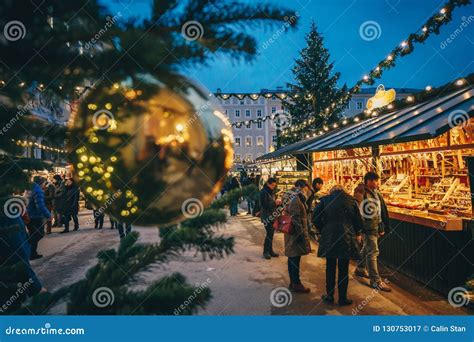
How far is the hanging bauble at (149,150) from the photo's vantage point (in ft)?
3.41

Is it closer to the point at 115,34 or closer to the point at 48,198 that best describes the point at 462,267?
the point at 115,34

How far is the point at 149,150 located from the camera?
3.39ft

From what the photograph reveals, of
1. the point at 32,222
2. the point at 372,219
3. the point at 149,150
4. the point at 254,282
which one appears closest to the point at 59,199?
the point at 32,222

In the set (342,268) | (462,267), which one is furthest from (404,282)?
(342,268)

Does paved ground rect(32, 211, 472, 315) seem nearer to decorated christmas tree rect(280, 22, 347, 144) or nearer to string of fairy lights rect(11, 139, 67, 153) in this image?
string of fairy lights rect(11, 139, 67, 153)

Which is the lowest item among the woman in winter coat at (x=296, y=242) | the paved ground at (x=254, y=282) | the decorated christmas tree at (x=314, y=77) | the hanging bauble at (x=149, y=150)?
the paved ground at (x=254, y=282)

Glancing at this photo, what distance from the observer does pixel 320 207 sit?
204 inches

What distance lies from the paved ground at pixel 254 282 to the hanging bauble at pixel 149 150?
186 cm

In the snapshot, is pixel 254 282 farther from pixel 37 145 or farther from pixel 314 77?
pixel 314 77

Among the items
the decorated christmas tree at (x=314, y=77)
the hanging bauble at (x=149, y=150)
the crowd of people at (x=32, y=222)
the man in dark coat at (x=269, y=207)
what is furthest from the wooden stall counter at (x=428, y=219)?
the decorated christmas tree at (x=314, y=77)

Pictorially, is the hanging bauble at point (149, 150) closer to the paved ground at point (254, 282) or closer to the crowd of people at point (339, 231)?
the paved ground at point (254, 282)

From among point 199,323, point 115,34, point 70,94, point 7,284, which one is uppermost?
point 115,34

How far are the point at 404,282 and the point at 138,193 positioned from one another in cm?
633

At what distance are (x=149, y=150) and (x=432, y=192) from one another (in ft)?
26.5
